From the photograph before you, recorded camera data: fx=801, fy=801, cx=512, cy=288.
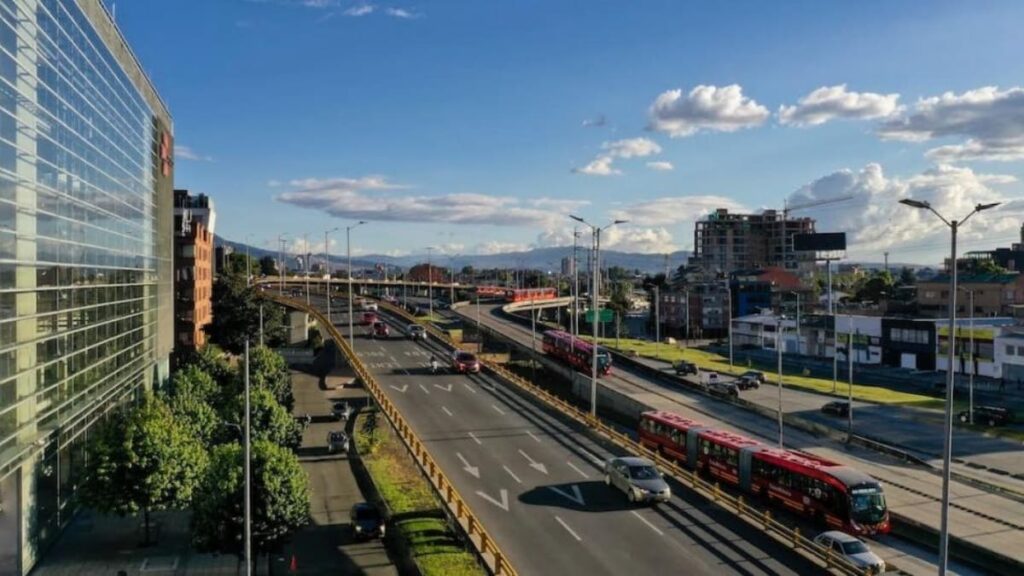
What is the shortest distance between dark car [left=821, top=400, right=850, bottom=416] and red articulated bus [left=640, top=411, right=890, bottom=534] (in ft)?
74.3

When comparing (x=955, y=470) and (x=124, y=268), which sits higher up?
(x=124, y=268)

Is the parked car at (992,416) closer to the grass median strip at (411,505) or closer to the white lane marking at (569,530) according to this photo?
the grass median strip at (411,505)

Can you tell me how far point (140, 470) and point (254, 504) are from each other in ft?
23.7

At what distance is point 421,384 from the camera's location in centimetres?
6456

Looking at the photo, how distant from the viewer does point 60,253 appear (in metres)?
34.5

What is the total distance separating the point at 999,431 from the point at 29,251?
63.2m

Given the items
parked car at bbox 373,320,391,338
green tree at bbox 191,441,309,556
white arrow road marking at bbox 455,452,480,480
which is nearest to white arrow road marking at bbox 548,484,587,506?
white arrow road marking at bbox 455,452,480,480

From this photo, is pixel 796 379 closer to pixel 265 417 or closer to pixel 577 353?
pixel 577 353

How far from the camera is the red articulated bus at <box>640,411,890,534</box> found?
33844 millimetres

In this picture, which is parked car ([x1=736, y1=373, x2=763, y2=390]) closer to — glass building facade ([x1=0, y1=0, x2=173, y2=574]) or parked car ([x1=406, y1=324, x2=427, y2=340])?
parked car ([x1=406, y1=324, x2=427, y2=340])

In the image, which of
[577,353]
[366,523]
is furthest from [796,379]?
[366,523]

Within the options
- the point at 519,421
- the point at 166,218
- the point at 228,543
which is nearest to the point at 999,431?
the point at 519,421

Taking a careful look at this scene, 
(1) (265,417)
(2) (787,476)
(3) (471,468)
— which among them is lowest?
(3) (471,468)

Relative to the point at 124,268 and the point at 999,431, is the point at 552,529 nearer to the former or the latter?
the point at 124,268
